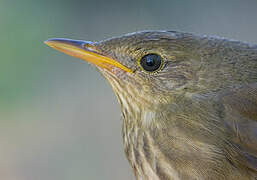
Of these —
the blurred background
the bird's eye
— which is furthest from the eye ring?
the blurred background

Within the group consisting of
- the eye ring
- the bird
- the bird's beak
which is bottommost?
the bird

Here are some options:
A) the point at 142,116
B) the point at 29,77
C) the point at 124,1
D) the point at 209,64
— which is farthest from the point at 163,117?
the point at 124,1

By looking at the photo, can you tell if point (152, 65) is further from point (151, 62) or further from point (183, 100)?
point (183, 100)

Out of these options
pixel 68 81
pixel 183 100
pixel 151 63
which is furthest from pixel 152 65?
pixel 68 81

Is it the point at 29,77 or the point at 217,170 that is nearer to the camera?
the point at 217,170

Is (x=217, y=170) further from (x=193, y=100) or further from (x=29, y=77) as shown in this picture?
(x=29, y=77)

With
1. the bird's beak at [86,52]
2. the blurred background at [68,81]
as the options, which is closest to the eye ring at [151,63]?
the bird's beak at [86,52]

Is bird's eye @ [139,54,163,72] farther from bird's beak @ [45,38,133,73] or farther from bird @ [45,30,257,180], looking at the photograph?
bird's beak @ [45,38,133,73]
